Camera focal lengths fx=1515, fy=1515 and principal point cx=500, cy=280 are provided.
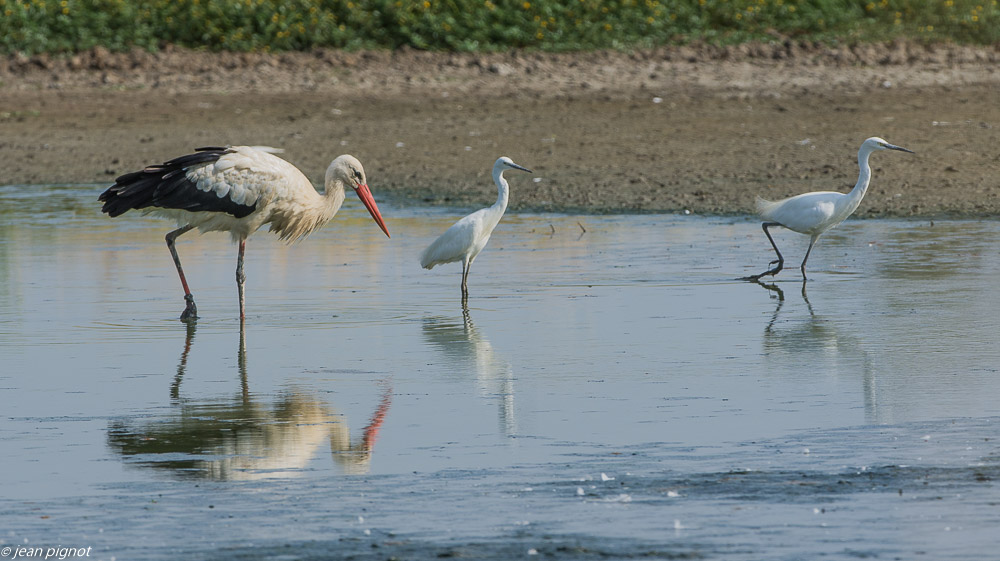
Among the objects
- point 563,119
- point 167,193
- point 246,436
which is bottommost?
point 246,436

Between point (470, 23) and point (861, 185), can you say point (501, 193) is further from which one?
point (470, 23)

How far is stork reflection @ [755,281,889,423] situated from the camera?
7.08 meters

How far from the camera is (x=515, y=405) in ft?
22.1

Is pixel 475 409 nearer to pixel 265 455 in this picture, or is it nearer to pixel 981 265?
pixel 265 455

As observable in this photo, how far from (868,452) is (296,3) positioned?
702 inches

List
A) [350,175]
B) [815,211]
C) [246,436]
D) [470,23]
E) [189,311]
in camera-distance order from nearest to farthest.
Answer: [246,436] < [189,311] < [350,175] < [815,211] < [470,23]

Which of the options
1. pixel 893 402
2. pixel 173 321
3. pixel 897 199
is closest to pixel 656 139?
pixel 897 199

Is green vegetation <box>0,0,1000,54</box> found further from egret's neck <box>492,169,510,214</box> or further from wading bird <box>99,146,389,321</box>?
wading bird <box>99,146,389,321</box>

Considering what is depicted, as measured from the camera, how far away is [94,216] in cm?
1440

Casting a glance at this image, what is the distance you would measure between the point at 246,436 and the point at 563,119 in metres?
12.5

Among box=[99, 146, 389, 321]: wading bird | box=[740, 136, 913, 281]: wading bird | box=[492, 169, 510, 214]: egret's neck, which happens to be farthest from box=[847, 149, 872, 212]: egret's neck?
box=[99, 146, 389, 321]: wading bird

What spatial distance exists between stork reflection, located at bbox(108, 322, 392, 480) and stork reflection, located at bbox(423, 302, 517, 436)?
0.51m

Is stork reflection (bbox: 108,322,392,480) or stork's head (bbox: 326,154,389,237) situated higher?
stork's head (bbox: 326,154,389,237)

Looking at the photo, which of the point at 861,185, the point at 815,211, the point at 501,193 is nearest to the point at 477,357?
the point at 501,193
